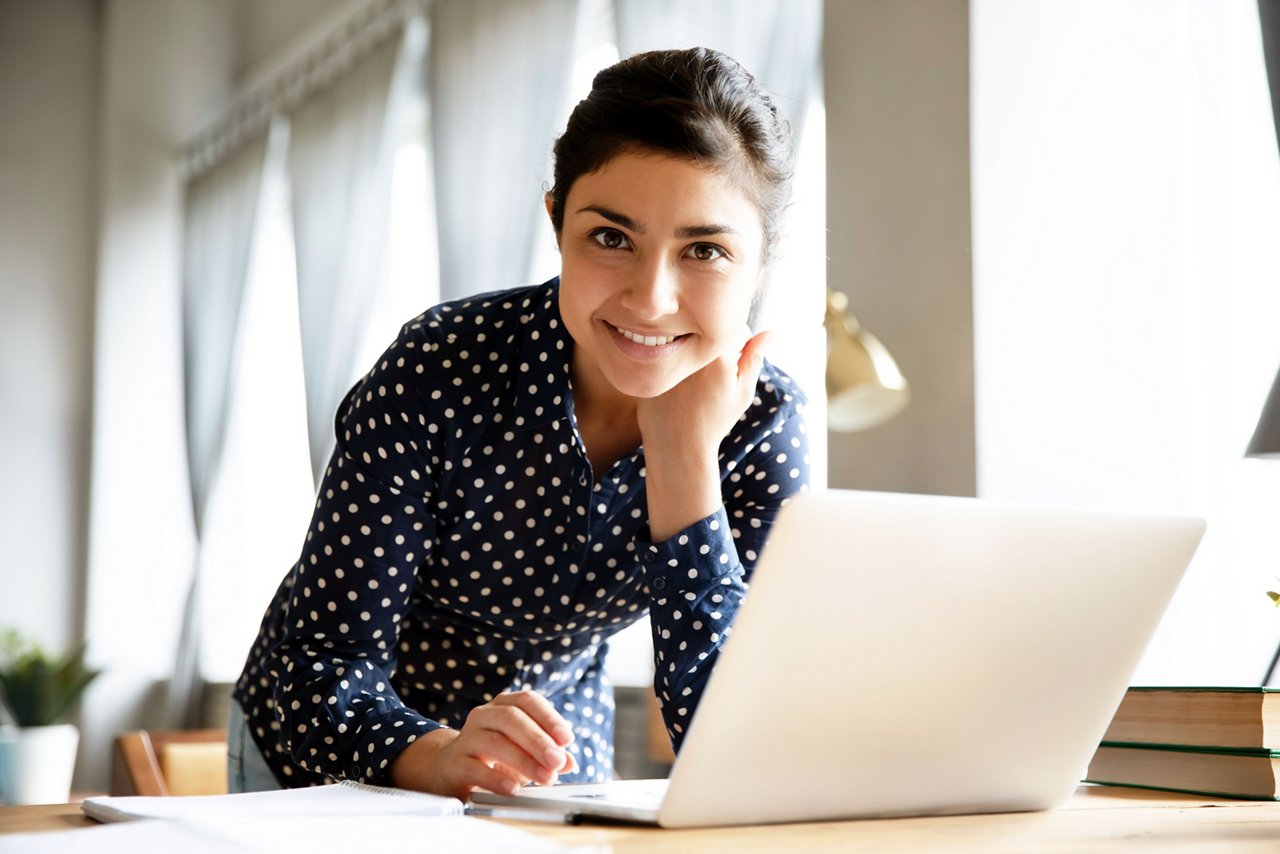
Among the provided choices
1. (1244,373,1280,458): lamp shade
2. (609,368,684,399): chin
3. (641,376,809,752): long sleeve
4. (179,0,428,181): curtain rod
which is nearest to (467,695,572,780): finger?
(641,376,809,752): long sleeve

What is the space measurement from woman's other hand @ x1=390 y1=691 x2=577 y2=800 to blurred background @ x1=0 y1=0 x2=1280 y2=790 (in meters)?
0.76

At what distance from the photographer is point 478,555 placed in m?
1.41

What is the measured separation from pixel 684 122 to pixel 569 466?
1.27 ft

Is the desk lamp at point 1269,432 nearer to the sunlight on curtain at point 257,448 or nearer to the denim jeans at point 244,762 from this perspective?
the denim jeans at point 244,762

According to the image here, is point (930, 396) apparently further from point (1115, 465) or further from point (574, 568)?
point (574, 568)

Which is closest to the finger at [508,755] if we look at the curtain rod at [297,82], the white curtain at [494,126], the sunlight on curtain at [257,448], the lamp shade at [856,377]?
the lamp shade at [856,377]

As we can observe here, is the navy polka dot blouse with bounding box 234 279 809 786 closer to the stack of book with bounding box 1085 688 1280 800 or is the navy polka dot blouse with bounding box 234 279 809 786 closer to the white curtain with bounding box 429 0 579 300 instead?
the stack of book with bounding box 1085 688 1280 800

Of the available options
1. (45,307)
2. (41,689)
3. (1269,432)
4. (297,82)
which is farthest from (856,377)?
(45,307)

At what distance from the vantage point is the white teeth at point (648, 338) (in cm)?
131

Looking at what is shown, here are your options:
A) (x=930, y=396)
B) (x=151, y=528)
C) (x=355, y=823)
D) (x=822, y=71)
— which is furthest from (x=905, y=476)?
(x=151, y=528)

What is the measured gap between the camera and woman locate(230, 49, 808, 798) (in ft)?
4.06

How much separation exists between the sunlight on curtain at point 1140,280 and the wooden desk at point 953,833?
1.44 m

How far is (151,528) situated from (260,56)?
2.27m

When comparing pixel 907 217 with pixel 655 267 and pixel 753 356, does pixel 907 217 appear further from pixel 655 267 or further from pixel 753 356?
pixel 655 267
